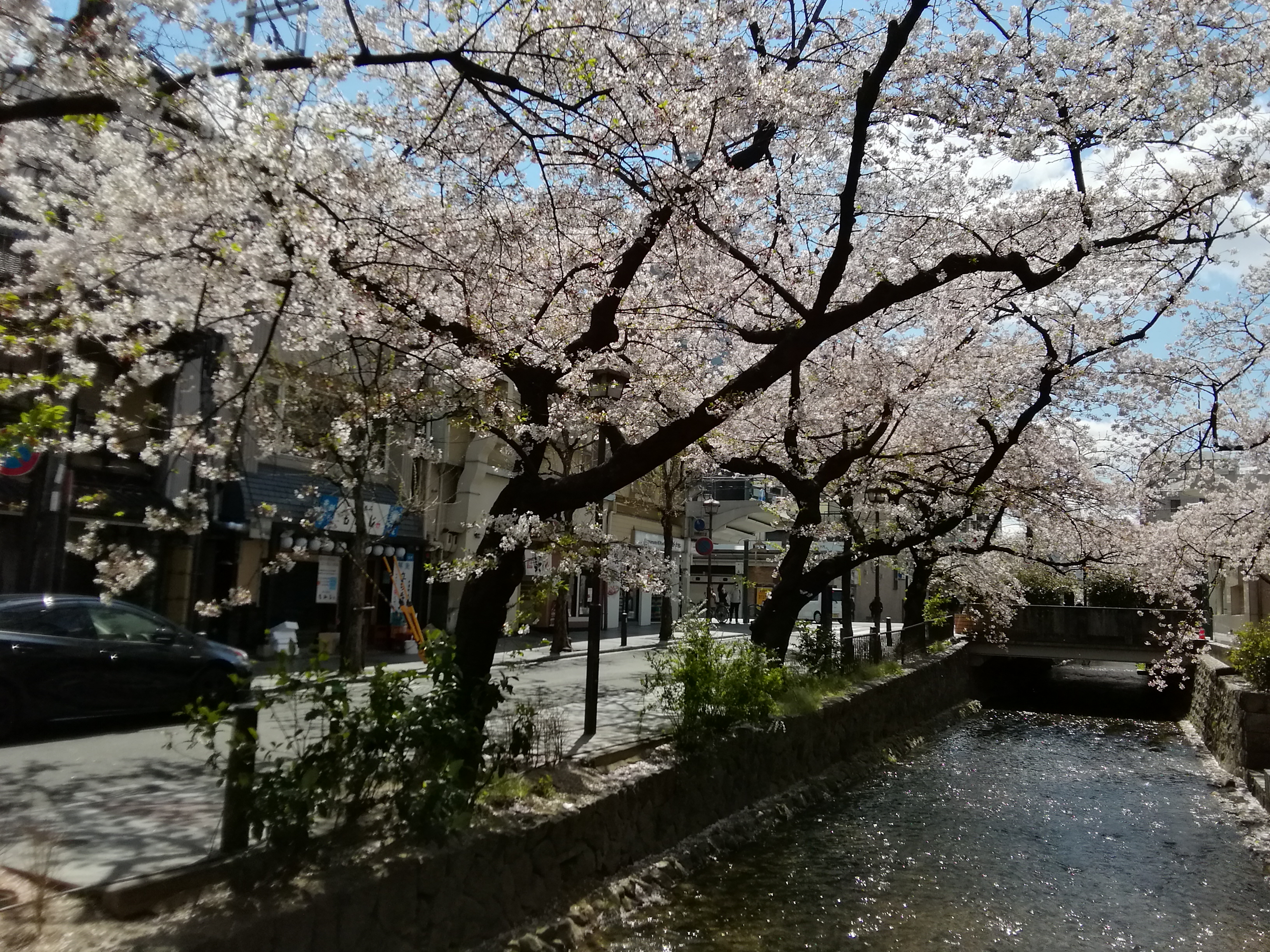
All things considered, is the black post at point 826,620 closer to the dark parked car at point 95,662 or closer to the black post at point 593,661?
the black post at point 593,661

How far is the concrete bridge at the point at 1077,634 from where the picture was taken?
25484mm

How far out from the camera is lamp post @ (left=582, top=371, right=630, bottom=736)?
988 centimetres

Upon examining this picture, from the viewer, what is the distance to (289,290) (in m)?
6.59

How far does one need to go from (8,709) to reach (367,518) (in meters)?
12.0

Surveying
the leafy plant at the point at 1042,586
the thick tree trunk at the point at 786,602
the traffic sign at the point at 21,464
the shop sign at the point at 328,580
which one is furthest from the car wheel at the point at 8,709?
the leafy plant at the point at 1042,586

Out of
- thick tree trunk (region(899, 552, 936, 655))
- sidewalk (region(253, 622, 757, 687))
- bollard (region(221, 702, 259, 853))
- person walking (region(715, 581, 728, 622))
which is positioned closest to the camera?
bollard (region(221, 702, 259, 853))

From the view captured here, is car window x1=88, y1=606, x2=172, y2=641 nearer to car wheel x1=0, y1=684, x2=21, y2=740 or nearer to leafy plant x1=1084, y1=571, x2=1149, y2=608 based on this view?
car wheel x1=0, y1=684, x2=21, y2=740

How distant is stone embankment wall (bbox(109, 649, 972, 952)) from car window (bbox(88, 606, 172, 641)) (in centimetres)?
632

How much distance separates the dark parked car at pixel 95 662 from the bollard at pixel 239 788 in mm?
4754

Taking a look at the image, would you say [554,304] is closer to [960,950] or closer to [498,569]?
[498,569]

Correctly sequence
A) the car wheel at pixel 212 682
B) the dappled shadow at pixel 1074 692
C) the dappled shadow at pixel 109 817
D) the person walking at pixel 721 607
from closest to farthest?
the dappled shadow at pixel 109 817
the car wheel at pixel 212 682
the dappled shadow at pixel 1074 692
the person walking at pixel 721 607

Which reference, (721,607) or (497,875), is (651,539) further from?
(497,875)

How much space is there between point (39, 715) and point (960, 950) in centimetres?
902

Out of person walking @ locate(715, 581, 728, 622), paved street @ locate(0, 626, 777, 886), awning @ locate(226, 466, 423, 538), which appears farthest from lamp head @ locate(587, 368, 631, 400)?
person walking @ locate(715, 581, 728, 622)
